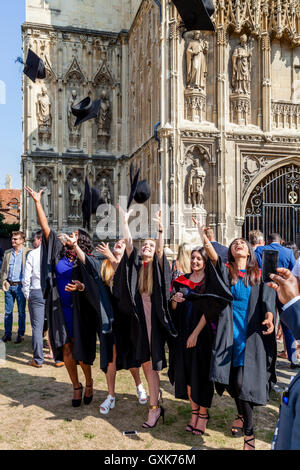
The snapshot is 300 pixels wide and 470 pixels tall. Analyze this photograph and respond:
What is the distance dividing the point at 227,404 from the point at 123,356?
1368mm

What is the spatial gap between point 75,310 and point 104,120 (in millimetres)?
14281

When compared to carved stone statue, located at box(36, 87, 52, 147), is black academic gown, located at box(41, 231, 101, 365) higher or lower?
lower

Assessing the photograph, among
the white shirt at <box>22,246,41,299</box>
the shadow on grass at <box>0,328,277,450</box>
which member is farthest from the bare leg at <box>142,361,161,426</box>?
the white shirt at <box>22,246,41,299</box>

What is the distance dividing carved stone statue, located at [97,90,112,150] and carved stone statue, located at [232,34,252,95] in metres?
6.86

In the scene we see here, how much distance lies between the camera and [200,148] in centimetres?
1192

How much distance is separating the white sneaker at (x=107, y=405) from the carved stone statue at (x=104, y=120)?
14497 millimetres

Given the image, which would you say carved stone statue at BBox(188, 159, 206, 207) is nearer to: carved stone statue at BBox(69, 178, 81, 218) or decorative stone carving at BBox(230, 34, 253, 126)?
decorative stone carving at BBox(230, 34, 253, 126)

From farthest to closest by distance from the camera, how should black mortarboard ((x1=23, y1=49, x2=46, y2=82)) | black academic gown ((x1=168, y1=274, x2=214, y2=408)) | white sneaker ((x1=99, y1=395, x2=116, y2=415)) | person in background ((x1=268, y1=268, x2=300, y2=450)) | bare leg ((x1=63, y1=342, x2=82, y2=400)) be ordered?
black mortarboard ((x1=23, y1=49, x2=46, y2=82)), bare leg ((x1=63, y1=342, x2=82, y2=400)), white sneaker ((x1=99, y1=395, x2=116, y2=415)), black academic gown ((x1=168, y1=274, x2=214, y2=408)), person in background ((x1=268, y1=268, x2=300, y2=450))

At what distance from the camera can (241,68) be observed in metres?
12.2

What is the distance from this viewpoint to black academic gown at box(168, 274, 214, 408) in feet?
12.8

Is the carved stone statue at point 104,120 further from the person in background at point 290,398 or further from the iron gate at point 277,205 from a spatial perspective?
the person in background at point 290,398
